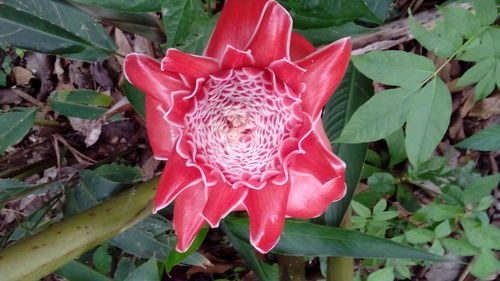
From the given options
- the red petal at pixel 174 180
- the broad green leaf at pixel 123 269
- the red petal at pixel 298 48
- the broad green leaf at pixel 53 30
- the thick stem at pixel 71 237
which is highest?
the red petal at pixel 298 48

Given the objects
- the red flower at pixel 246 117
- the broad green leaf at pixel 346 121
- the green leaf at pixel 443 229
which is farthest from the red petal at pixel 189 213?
the green leaf at pixel 443 229

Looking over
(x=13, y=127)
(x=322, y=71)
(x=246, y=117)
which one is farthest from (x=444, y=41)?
(x=13, y=127)

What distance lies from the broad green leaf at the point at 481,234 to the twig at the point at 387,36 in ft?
1.38

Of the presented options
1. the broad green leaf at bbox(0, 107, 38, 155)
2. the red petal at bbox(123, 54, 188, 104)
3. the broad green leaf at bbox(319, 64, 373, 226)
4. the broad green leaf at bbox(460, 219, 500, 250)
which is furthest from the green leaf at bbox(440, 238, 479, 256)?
the broad green leaf at bbox(0, 107, 38, 155)

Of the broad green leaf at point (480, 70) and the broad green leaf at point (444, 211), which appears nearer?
the broad green leaf at point (480, 70)

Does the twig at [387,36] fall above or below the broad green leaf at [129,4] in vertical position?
below

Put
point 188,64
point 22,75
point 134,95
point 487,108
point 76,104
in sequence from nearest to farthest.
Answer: point 188,64, point 134,95, point 76,104, point 487,108, point 22,75

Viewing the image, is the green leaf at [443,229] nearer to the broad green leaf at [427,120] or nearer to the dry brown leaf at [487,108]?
the broad green leaf at [427,120]

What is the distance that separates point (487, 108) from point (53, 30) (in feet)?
3.76

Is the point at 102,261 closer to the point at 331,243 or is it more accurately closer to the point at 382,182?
the point at 331,243

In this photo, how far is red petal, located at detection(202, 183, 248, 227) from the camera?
70 cm

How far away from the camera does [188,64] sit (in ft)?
2.12

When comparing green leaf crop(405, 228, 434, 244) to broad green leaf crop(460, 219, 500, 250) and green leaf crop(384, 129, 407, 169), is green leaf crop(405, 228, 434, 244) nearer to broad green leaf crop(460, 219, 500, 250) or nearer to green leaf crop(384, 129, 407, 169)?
broad green leaf crop(460, 219, 500, 250)

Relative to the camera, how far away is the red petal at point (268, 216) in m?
0.70
